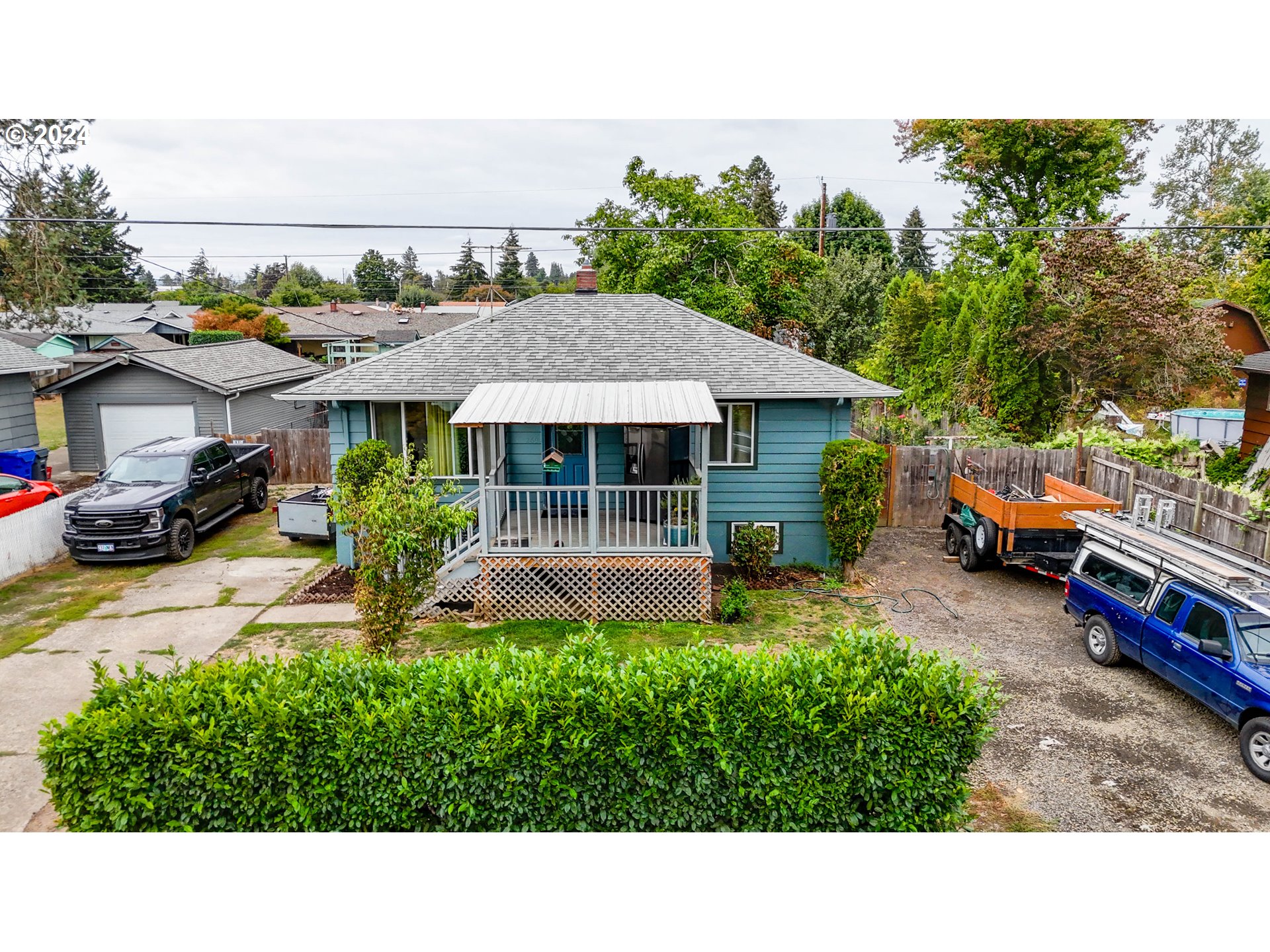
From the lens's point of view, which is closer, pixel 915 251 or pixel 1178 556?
→ pixel 1178 556

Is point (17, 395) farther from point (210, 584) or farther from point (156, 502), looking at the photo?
point (210, 584)

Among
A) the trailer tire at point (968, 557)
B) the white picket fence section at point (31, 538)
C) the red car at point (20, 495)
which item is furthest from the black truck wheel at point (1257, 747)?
the red car at point (20, 495)

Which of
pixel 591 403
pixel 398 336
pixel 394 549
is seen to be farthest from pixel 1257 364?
pixel 398 336

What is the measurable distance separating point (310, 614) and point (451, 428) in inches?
157

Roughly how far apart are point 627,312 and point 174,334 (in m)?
41.2

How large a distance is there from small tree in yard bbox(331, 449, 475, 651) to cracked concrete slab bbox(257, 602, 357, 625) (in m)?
2.82

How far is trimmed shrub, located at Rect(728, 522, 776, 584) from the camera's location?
1247 centimetres

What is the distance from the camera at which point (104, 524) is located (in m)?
12.8

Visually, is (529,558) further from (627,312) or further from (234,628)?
(627,312)

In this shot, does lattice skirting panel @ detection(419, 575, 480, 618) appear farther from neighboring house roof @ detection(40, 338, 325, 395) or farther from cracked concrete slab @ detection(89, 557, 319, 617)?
neighboring house roof @ detection(40, 338, 325, 395)

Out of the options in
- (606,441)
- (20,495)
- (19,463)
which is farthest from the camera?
(19,463)

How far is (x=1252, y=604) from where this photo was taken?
681 centimetres

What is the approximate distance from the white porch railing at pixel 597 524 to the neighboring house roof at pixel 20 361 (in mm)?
14303

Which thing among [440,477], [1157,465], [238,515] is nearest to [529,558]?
[440,477]
